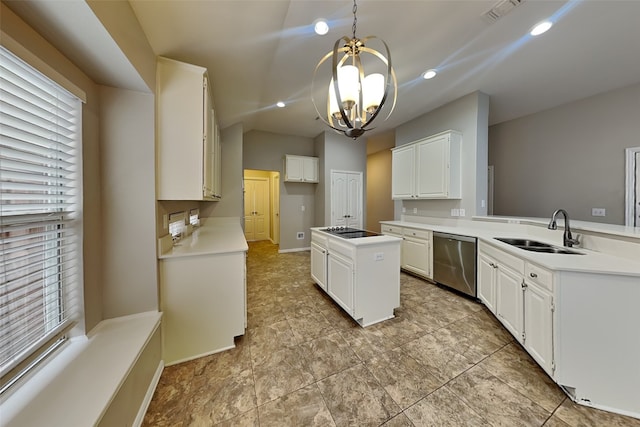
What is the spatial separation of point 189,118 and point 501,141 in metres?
5.85

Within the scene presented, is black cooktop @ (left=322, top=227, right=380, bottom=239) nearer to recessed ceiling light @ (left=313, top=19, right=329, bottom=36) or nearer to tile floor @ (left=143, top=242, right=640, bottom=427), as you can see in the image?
tile floor @ (left=143, top=242, right=640, bottom=427)

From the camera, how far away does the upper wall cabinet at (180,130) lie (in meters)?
1.66

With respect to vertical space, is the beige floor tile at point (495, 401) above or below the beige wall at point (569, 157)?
below

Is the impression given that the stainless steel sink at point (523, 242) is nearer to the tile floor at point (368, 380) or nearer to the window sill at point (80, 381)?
the tile floor at point (368, 380)

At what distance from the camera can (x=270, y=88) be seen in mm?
2977

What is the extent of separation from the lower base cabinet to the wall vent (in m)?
3.07

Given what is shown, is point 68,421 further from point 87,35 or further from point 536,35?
point 536,35

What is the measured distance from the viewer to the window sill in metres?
0.82

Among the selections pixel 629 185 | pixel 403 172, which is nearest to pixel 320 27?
pixel 403 172

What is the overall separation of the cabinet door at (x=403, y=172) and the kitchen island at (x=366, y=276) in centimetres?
208

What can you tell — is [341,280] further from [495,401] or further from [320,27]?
[320,27]

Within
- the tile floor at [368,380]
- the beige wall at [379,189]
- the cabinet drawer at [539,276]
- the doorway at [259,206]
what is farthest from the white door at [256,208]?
the cabinet drawer at [539,276]

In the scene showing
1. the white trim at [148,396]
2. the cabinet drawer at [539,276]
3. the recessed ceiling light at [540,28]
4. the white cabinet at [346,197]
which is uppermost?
the recessed ceiling light at [540,28]

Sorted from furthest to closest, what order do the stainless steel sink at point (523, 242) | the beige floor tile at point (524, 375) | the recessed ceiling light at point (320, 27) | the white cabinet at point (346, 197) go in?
the white cabinet at point (346, 197) → the stainless steel sink at point (523, 242) → the recessed ceiling light at point (320, 27) → the beige floor tile at point (524, 375)
